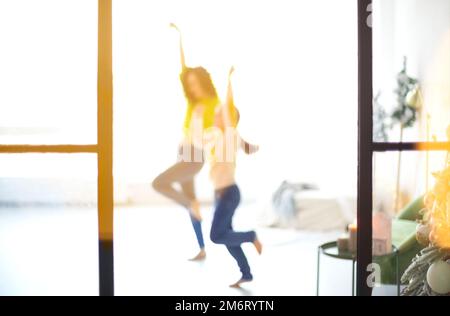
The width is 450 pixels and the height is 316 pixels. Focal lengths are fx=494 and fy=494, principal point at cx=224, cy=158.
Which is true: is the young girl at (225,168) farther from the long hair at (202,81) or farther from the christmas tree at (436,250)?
the christmas tree at (436,250)

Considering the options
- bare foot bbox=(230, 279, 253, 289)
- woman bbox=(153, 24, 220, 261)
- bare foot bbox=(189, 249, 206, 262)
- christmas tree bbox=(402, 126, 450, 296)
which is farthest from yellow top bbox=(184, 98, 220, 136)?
christmas tree bbox=(402, 126, 450, 296)

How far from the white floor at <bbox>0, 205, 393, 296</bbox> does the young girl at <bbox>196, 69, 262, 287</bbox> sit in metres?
0.39

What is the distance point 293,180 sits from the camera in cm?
568

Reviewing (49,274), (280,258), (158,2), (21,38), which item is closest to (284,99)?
(158,2)

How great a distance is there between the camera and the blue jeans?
9.75 ft

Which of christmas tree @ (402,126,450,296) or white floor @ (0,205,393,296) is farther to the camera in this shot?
white floor @ (0,205,393,296)

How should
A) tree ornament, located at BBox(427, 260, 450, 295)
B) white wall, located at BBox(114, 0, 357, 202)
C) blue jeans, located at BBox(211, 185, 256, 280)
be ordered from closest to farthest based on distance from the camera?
tree ornament, located at BBox(427, 260, 450, 295) → blue jeans, located at BBox(211, 185, 256, 280) → white wall, located at BBox(114, 0, 357, 202)

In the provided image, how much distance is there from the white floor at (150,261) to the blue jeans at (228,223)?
33 centimetres

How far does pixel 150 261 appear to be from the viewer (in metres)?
4.07

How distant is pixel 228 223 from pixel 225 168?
0.35m

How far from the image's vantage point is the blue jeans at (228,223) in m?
2.97

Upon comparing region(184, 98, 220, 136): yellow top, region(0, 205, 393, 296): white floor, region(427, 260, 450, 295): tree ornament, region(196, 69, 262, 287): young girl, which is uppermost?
region(184, 98, 220, 136): yellow top

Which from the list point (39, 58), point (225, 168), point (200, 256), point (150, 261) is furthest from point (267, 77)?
point (39, 58)

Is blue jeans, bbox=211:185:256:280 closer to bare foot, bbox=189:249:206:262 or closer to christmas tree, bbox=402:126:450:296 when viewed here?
bare foot, bbox=189:249:206:262
